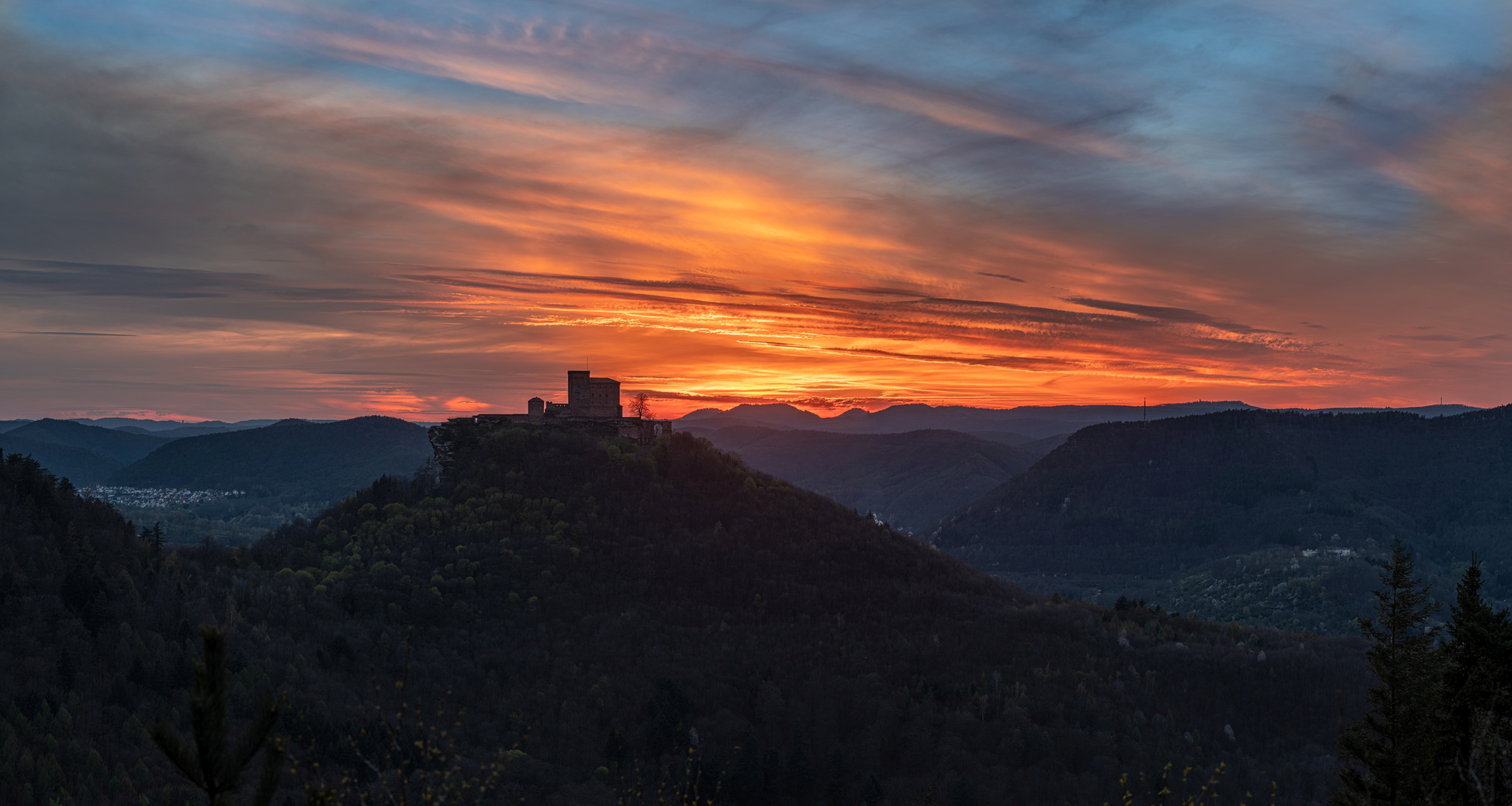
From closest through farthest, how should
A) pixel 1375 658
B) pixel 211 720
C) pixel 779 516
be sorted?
1. pixel 211 720
2. pixel 1375 658
3. pixel 779 516

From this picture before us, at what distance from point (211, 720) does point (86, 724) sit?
87242mm

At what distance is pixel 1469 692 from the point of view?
3164 centimetres

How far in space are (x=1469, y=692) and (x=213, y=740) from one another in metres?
36.4

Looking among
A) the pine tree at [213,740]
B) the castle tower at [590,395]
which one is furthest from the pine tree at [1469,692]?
the castle tower at [590,395]

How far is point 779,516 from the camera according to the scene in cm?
16675

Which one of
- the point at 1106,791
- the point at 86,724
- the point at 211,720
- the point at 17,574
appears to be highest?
the point at 211,720

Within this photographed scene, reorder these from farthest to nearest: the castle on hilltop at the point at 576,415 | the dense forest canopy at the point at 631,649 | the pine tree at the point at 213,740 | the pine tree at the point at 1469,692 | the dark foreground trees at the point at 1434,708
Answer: the castle on hilltop at the point at 576,415 → the dense forest canopy at the point at 631,649 → the pine tree at the point at 1469,692 → the dark foreground trees at the point at 1434,708 → the pine tree at the point at 213,740

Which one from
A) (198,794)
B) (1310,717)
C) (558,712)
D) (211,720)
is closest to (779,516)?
(558,712)

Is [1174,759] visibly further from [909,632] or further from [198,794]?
[198,794]

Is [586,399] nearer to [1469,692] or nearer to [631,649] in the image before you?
[631,649]

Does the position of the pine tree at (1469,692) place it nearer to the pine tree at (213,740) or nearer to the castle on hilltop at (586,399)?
the pine tree at (213,740)

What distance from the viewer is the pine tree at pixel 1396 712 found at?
121ft

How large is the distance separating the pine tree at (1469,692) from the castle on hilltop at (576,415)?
5555 inches

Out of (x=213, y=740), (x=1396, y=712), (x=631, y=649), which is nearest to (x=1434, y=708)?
(x=1396, y=712)
